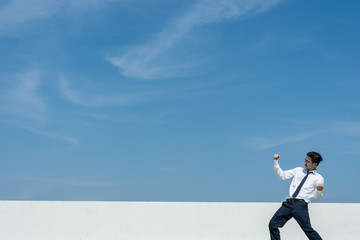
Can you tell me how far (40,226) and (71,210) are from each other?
1.91 ft

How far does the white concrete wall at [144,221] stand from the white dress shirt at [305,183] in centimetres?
217

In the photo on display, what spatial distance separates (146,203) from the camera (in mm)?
8414

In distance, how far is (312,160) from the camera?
6.39m

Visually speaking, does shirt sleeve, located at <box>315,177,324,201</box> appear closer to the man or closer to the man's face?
the man

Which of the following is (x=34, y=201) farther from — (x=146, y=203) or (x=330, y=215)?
(x=330, y=215)

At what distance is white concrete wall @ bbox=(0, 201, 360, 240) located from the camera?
8.29 metres

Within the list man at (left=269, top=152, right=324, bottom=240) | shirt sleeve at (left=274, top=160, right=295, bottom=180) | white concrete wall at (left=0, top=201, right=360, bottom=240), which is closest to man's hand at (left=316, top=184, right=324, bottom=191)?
man at (left=269, top=152, right=324, bottom=240)

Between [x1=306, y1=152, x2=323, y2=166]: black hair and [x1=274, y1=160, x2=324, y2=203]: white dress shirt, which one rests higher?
[x1=306, y1=152, x2=323, y2=166]: black hair

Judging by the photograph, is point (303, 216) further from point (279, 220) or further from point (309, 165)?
point (309, 165)

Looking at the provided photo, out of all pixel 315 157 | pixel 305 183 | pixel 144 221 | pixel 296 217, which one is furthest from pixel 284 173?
pixel 144 221

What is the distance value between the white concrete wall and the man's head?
233 cm

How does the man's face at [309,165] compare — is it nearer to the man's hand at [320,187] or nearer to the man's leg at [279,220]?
the man's hand at [320,187]

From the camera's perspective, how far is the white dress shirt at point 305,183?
636cm

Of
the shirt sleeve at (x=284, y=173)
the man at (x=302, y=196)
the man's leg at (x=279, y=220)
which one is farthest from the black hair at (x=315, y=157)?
the man's leg at (x=279, y=220)
